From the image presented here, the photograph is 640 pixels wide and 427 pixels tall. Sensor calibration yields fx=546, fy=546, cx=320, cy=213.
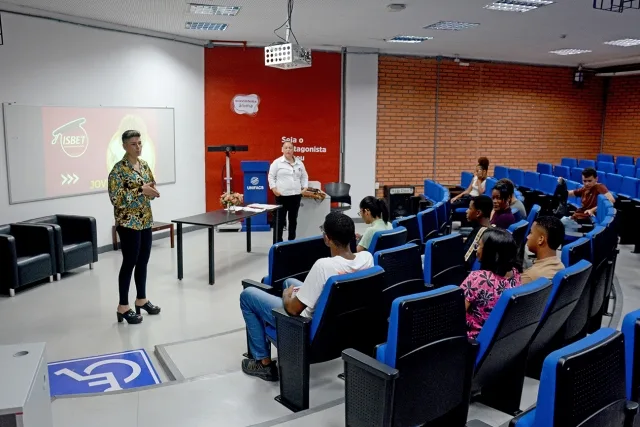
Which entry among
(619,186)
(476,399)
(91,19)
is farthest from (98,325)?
(619,186)

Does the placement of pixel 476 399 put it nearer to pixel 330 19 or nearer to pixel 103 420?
pixel 103 420

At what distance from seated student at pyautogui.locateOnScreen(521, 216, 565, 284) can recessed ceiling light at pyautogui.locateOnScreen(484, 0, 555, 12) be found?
13.4ft

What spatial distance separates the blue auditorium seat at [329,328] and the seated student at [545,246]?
98cm

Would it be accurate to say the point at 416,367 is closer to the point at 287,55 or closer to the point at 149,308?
the point at 149,308

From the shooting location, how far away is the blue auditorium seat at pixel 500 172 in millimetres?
10836

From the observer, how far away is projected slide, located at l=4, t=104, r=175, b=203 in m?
6.57

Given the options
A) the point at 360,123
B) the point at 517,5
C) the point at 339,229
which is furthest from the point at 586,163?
the point at 339,229

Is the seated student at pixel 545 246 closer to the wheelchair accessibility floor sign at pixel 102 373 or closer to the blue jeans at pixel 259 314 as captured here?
the blue jeans at pixel 259 314

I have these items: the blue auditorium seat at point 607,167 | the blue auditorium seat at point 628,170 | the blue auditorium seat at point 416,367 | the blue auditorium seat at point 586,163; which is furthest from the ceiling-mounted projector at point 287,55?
the blue auditorium seat at point 607,167

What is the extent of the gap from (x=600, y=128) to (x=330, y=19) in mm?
9099

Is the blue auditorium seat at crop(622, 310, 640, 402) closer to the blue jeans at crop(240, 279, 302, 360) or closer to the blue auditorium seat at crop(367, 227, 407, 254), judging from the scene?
the blue jeans at crop(240, 279, 302, 360)

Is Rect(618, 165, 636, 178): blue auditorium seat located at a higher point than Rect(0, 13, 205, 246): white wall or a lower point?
lower

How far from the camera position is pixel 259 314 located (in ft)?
11.3

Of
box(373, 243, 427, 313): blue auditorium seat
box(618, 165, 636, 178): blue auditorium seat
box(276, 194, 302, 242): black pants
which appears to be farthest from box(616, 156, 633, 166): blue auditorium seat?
box(373, 243, 427, 313): blue auditorium seat
